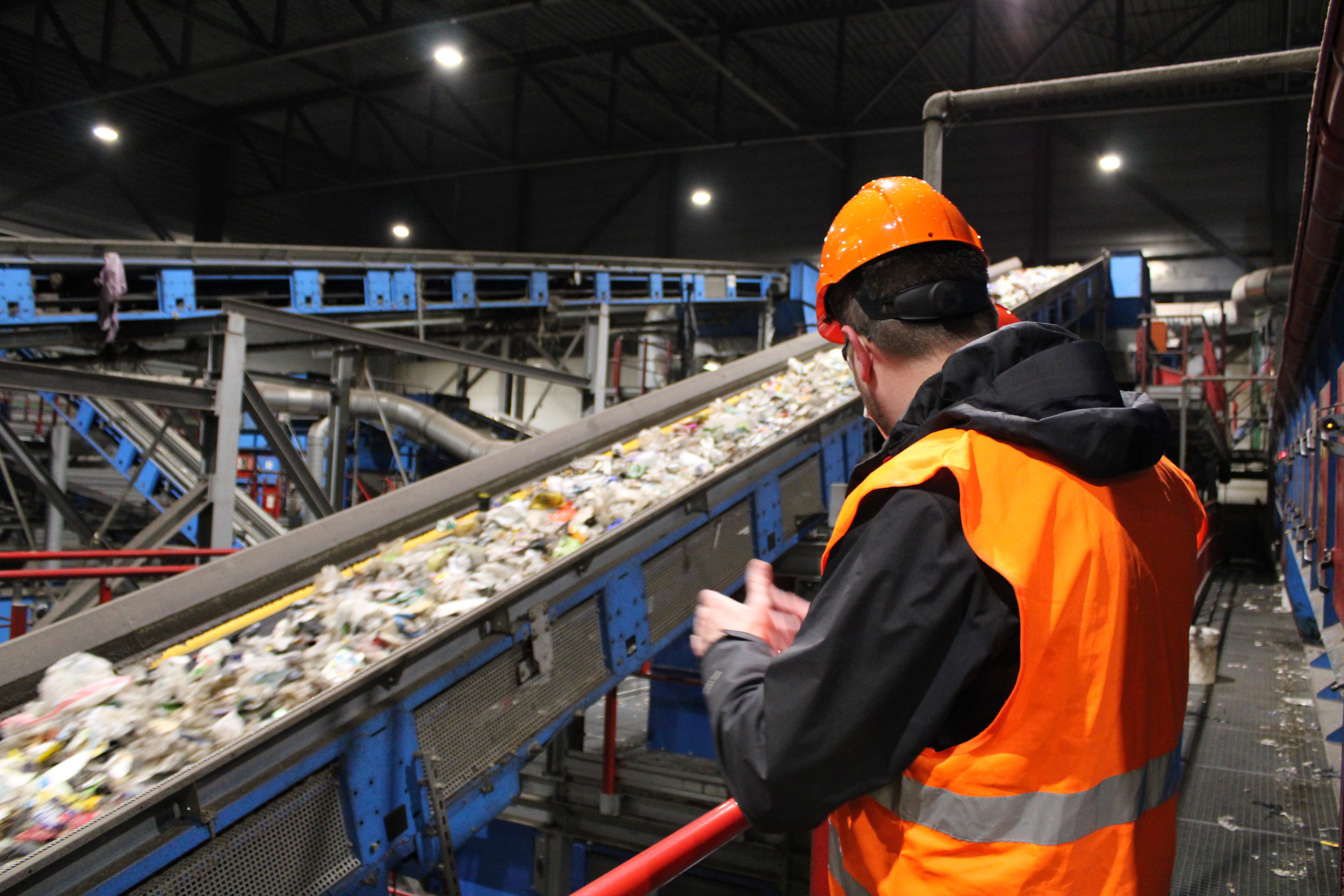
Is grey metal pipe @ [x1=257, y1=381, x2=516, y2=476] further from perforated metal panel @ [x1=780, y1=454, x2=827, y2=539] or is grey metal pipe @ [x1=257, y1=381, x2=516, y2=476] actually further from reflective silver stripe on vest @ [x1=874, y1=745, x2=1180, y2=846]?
reflective silver stripe on vest @ [x1=874, y1=745, x2=1180, y2=846]

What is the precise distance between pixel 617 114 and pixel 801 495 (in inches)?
474

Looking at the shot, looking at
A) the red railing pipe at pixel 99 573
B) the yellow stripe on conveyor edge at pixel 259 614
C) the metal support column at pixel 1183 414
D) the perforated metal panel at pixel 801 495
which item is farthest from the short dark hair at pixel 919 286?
the metal support column at pixel 1183 414

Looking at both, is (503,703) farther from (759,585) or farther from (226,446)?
(226,446)

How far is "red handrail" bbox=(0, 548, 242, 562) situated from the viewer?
414cm

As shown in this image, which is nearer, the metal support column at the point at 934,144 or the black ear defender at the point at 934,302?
the black ear defender at the point at 934,302

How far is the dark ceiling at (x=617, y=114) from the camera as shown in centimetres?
1212

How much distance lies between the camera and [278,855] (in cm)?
187

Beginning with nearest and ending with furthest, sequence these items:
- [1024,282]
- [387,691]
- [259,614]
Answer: [387,691]
[259,614]
[1024,282]

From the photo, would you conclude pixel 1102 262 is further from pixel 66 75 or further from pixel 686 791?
pixel 66 75

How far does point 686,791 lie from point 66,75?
56.0ft

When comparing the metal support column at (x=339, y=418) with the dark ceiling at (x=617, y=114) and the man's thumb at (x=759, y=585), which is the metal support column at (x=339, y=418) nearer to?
the dark ceiling at (x=617, y=114)

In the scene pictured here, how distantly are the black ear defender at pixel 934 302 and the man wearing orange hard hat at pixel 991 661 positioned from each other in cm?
10

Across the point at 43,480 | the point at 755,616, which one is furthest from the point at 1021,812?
the point at 43,480

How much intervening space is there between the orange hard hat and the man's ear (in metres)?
0.09
